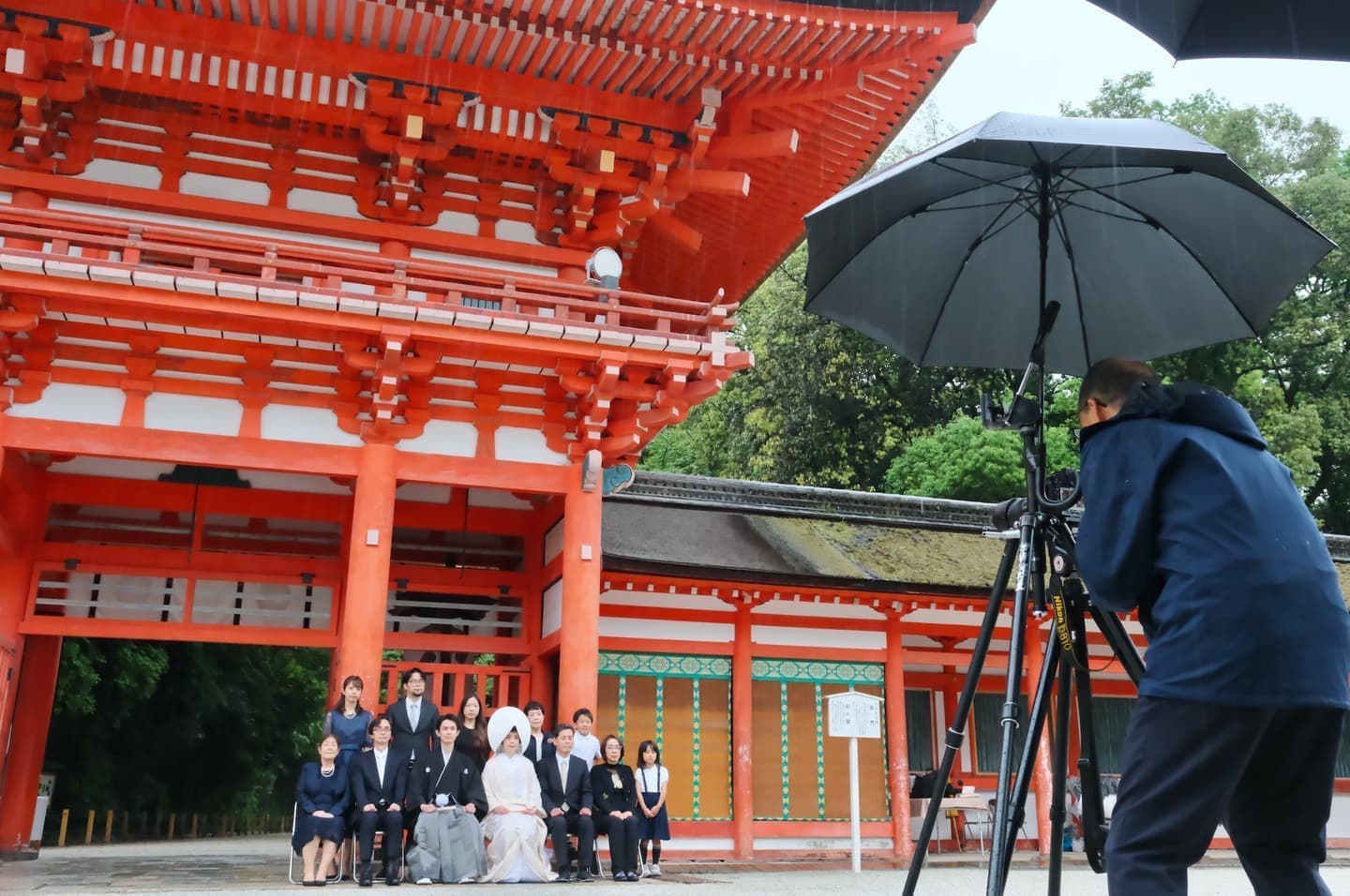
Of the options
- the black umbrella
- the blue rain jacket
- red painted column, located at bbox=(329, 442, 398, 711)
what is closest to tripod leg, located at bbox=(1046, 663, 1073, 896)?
the blue rain jacket

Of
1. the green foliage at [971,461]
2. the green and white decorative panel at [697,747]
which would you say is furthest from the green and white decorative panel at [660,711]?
the green foliage at [971,461]

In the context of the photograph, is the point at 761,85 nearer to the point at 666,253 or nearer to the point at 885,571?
the point at 666,253

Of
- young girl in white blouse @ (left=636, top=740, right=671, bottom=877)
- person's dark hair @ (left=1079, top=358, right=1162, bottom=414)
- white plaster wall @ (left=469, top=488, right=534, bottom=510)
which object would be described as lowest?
young girl in white blouse @ (left=636, top=740, right=671, bottom=877)

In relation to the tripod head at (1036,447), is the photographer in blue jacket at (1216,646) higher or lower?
lower

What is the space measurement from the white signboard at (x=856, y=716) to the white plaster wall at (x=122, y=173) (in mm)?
7410

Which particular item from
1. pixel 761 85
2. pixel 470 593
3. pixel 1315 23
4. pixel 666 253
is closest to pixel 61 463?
pixel 470 593

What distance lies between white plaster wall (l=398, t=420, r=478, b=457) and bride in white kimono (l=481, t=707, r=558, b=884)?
2305mm

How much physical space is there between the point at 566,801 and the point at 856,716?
3134mm

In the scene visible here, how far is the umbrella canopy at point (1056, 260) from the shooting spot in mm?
3764

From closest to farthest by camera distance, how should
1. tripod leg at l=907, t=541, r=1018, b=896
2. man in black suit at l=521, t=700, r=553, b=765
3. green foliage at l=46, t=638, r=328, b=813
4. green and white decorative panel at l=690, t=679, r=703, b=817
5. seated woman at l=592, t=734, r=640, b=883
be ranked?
tripod leg at l=907, t=541, r=1018, b=896
seated woman at l=592, t=734, r=640, b=883
man in black suit at l=521, t=700, r=553, b=765
green and white decorative panel at l=690, t=679, r=703, b=817
green foliage at l=46, t=638, r=328, b=813

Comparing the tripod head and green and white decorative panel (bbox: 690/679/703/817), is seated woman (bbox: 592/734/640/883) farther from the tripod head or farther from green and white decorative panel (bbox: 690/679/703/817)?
the tripod head

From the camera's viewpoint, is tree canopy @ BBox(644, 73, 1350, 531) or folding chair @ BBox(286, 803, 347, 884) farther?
tree canopy @ BBox(644, 73, 1350, 531)

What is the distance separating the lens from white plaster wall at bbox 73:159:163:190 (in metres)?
8.65

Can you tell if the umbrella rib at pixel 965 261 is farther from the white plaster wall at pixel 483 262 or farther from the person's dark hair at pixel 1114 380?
the white plaster wall at pixel 483 262
